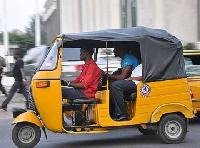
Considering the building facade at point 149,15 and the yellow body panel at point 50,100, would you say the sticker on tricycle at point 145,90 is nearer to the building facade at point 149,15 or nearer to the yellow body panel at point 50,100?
the yellow body panel at point 50,100

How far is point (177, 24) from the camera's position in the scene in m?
23.1

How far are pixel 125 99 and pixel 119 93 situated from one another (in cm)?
31

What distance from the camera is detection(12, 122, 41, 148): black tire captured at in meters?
7.16

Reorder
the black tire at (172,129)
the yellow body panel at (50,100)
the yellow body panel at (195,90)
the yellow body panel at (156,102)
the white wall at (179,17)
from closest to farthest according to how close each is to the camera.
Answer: the yellow body panel at (50,100)
the yellow body panel at (156,102)
the black tire at (172,129)
the yellow body panel at (195,90)
the white wall at (179,17)

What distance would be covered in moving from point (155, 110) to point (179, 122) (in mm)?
533

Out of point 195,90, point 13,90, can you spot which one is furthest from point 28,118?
point 13,90

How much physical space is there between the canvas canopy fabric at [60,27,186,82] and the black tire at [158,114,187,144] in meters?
0.74

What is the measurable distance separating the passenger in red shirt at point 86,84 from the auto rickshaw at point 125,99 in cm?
14

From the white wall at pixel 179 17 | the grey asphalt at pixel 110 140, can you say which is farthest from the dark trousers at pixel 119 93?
the white wall at pixel 179 17

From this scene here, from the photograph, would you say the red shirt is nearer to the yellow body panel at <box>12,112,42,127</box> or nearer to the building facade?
the yellow body panel at <box>12,112,42,127</box>

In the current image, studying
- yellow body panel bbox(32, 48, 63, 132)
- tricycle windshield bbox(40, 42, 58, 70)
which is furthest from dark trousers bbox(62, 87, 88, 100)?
tricycle windshield bbox(40, 42, 58, 70)

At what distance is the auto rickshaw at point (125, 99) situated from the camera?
23.4 feet

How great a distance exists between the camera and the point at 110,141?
324 inches

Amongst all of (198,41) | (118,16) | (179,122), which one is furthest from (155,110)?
(118,16)
